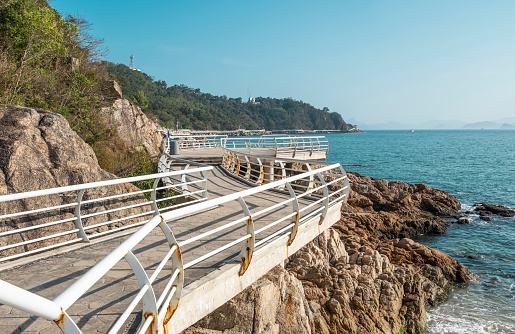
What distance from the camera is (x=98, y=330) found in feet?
10.1

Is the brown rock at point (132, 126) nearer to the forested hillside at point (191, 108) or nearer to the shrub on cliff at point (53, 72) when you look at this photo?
the shrub on cliff at point (53, 72)

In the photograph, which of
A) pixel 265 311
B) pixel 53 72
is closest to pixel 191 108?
pixel 53 72

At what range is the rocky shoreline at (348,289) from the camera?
516cm

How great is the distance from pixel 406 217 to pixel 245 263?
711 inches

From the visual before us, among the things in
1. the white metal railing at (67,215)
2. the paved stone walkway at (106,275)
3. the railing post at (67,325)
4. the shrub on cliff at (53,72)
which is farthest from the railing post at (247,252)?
the shrub on cliff at (53,72)

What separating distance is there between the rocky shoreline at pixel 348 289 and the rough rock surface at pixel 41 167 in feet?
12.3

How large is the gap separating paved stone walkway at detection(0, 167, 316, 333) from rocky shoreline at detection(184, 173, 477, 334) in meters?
0.84

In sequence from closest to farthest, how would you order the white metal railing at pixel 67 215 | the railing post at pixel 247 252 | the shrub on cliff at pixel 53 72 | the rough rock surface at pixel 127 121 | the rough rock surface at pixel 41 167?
1. the railing post at pixel 247 252
2. the white metal railing at pixel 67 215
3. the rough rock surface at pixel 41 167
4. the shrub on cliff at pixel 53 72
5. the rough rock surface at pixel 127 121

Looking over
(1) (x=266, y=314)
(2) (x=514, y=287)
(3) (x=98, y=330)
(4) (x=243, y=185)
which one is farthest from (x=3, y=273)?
(2) (x=514, y=287)

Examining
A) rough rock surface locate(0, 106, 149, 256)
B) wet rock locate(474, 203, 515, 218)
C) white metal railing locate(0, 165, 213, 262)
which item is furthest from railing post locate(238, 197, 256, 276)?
wet rock locate(474, 203, 515, 218)

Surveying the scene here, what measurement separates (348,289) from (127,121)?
18414mm

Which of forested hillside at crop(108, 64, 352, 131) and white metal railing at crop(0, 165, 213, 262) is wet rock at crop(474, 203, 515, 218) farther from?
forested hillside at crop(108, 64, 352, 131)

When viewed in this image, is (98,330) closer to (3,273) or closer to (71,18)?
(3,273)

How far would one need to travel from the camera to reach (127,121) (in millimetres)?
22625
